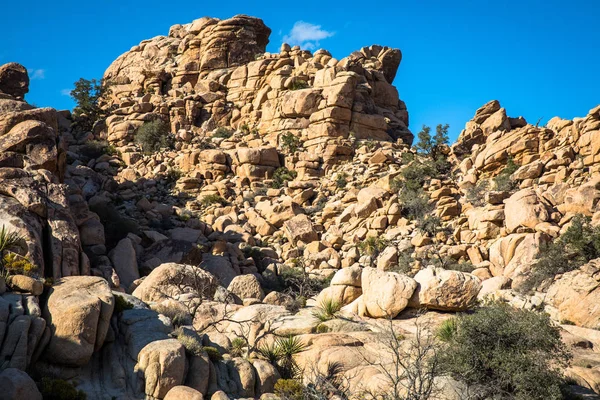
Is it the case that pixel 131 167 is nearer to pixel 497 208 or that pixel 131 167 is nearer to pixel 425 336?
pixel 497 208

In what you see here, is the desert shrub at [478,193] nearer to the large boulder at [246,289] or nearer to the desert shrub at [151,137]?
the large boulder at [246,289]

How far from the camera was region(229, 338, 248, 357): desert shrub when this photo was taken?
16.1m

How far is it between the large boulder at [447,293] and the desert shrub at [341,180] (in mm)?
24457

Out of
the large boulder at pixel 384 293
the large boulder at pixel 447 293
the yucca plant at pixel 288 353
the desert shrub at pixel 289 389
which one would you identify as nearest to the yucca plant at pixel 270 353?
the yucca plant at pixel 288 353

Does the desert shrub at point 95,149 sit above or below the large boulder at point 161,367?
above

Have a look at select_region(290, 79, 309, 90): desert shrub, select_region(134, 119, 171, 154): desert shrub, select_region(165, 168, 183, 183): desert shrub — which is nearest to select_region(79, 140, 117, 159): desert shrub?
select_region(134, 119, 171, 154): desert shrub

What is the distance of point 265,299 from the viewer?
70.9ft

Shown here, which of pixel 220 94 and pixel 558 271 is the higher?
pixel 220 94

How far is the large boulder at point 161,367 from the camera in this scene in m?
12.7

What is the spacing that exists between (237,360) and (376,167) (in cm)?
Answer: 3097

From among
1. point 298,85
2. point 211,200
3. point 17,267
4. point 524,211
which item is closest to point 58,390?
point 17,267

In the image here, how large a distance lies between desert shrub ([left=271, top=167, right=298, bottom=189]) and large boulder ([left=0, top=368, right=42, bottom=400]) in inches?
1381

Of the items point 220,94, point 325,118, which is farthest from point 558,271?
point 220,94

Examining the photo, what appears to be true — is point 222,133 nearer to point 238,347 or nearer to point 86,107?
point 86,107
